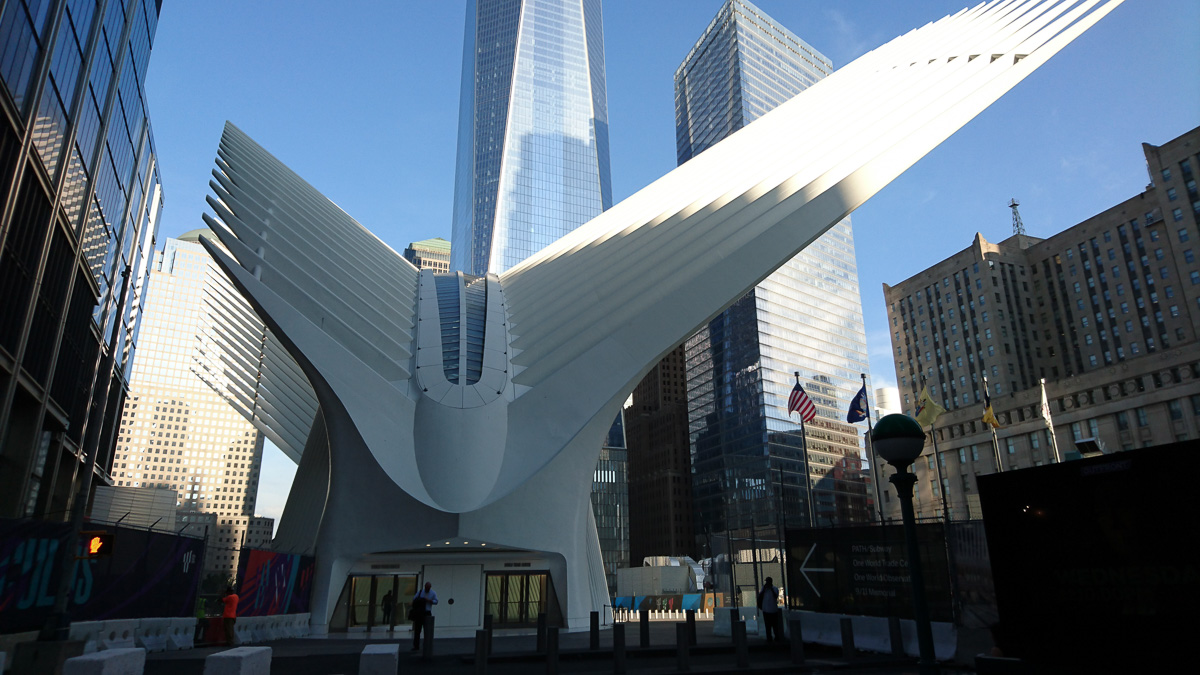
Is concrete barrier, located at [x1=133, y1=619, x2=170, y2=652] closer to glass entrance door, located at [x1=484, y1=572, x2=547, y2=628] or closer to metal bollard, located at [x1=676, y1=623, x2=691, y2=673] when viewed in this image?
metal bollard, located at [x1=676, y1=623, x2=691, y2=673]

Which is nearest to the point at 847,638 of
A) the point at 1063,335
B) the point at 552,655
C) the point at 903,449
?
the point at 552,655

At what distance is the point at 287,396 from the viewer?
4403cm

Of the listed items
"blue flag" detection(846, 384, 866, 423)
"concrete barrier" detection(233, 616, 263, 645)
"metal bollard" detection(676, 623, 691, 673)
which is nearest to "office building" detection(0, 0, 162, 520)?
"concrete barrier" detection(233, 616, 263, 645)

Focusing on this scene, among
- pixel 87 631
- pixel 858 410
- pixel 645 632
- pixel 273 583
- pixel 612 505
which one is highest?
pixel 612 505

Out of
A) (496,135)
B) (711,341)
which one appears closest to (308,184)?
(711,341)

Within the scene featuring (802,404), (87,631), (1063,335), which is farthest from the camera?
(1063,335)

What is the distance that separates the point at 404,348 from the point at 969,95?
21.7m

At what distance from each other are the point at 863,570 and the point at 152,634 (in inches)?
542

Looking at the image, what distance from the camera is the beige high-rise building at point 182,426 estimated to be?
498 ft

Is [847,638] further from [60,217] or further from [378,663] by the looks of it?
[60,217]

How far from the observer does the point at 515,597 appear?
24391 millimetres

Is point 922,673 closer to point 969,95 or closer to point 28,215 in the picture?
point 969,95

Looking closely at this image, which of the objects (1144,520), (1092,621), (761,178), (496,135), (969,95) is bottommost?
(1092,621)

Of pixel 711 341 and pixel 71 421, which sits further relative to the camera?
pixel 711 341
